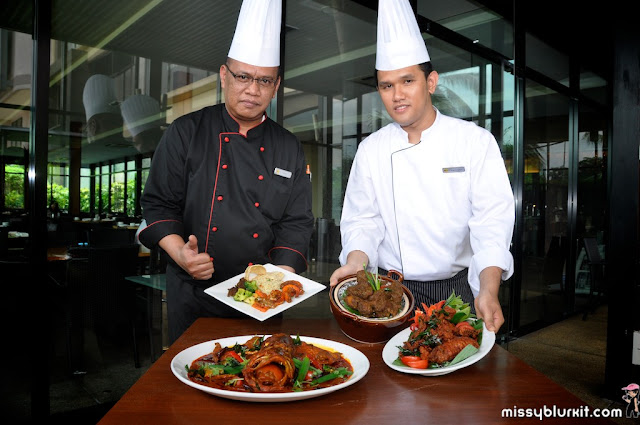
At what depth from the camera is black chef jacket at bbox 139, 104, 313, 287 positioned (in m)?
1.92

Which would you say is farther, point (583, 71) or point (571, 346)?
point (583, 71)

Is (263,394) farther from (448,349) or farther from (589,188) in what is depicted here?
(589,188)

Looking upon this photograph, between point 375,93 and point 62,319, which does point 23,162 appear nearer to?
point 62,319

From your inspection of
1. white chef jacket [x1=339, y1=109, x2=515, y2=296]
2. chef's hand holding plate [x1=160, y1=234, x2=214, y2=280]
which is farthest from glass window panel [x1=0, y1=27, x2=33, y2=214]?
white chef jacket [x1=339, y1=109, x2=515, y2=296]

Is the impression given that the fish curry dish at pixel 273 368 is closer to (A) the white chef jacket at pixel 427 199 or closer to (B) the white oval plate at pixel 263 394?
(B) the white oval plate at pixel 263 394

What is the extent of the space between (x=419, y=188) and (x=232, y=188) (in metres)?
0.75

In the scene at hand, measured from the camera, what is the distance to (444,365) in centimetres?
106

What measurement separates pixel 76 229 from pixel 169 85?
112 centimetres

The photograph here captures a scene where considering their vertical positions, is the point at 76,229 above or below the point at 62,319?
above

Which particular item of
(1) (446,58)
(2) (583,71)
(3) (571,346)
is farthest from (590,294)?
(1) (446,58)

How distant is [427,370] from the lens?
3.36 ft

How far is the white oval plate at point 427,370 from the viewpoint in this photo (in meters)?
1.02

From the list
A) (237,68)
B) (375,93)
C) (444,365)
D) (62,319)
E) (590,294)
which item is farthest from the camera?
(590,294)

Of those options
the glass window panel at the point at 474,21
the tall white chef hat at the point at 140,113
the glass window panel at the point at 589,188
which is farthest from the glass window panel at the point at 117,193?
the glass window panel at the point at 589,188
